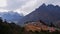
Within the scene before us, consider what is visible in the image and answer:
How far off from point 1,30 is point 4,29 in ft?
3.75

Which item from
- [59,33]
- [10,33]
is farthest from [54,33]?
[10,33]

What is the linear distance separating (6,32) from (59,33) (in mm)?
18469

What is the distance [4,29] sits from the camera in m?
34.6

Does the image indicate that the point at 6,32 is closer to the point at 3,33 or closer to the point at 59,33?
the point at 3,33

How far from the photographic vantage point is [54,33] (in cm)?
4969

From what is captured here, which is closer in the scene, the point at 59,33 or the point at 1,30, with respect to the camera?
the point at 1,30

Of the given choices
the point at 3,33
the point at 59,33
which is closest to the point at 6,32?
the point at 3,33

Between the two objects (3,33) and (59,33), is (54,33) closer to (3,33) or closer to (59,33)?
(59,33)

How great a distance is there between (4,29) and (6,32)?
1.61m

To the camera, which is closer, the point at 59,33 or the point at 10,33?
the point at 10,33

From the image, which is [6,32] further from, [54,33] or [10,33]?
[54,33]

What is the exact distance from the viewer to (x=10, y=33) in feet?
113

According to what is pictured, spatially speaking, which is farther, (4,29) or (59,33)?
(59,33)

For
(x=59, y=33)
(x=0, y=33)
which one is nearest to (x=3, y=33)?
(x=0, y=33)
